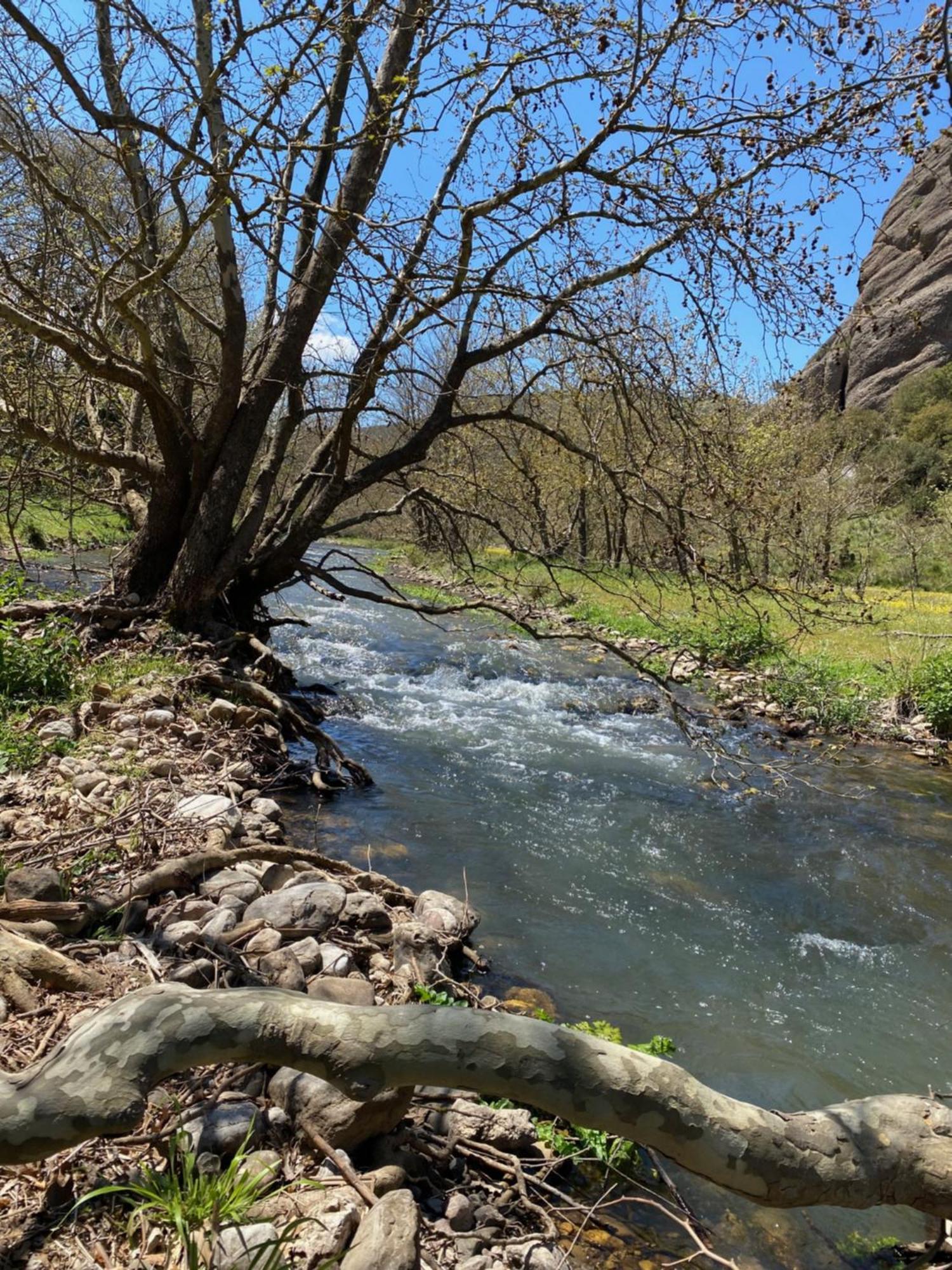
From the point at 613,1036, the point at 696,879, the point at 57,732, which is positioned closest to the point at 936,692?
the point at 696,879

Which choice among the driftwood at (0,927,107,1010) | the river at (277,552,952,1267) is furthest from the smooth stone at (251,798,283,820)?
the driftwood at (0,927,107,1010)

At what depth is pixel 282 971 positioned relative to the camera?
321cm

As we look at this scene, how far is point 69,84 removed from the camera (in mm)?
4836

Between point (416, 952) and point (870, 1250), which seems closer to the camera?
point (870, 1250)

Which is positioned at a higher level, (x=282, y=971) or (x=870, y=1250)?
(x=282, y=971)

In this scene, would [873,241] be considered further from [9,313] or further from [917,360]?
[917,360]

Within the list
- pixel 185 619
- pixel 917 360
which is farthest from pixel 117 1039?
pixel 917 360

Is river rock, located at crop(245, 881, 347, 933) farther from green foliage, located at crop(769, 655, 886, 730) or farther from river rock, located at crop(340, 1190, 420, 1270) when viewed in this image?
green foliage, located at crop(769, 655, 886, 730)

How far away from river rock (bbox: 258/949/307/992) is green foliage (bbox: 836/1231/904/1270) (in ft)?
7.39

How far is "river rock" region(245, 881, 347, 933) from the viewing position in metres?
3.77

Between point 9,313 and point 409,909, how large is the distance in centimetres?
541

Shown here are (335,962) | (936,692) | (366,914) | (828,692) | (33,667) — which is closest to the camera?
(335,962)

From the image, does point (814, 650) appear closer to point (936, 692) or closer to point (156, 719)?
point (936, 692)

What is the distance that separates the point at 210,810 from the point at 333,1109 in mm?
2567
